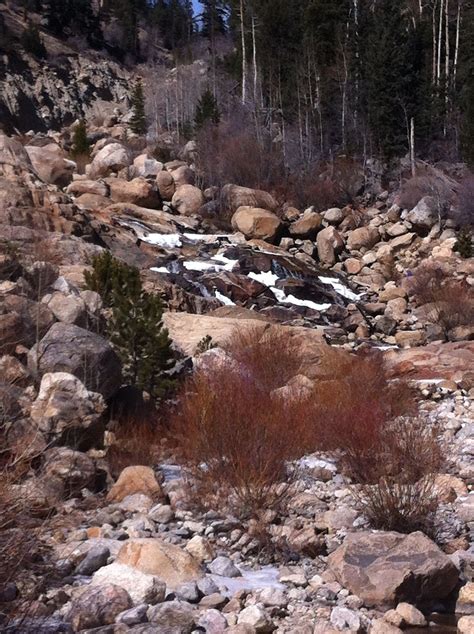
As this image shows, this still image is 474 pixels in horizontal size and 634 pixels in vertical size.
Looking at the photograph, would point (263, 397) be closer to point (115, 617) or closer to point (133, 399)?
point (133, 399)

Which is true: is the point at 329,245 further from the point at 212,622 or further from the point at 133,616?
the point at 133,616

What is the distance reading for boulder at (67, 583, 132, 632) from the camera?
5156 millimetres

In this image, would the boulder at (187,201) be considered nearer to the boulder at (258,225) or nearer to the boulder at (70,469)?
the boulder at (258,225)

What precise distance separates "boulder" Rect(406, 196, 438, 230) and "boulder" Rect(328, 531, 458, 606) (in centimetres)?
2675

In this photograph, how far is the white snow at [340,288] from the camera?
26.3m

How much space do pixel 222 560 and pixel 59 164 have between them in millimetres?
27069

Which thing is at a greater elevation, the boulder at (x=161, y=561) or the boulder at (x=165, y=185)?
the boulder at (x=161, y=561)

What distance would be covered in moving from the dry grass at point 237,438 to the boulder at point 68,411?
1.13 metres

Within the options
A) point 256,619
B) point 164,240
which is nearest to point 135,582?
point 256,619

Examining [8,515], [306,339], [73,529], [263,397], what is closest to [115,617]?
[8,515]

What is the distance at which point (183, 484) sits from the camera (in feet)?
27.5

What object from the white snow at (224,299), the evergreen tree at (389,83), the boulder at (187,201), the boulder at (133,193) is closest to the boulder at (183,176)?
the boulder at (187,201)

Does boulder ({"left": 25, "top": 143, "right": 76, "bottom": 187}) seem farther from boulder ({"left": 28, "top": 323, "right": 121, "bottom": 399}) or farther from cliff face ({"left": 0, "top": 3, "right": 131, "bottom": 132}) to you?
cliff face ({"left": 0, "top": 3, "right": 131, "bottom": 132})

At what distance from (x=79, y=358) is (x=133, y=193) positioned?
23.1 meters
